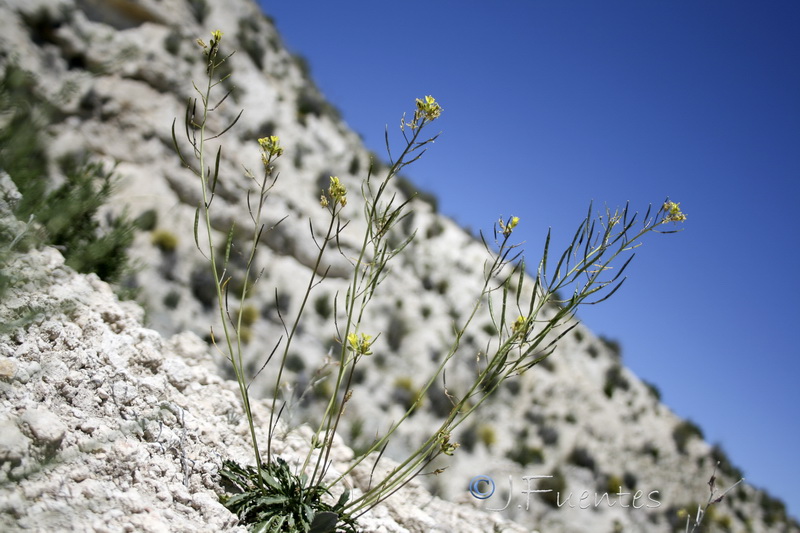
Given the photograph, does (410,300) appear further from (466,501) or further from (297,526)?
(297,526)

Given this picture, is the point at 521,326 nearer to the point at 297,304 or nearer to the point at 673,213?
the point at 673,213

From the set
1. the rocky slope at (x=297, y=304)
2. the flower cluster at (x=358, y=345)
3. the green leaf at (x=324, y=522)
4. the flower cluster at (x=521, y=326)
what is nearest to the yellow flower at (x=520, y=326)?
the flower cluster at (x=521, y=326)

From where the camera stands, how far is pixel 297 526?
1.98 m

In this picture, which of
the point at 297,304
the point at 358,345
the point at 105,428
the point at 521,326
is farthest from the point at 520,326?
the point at 297,304

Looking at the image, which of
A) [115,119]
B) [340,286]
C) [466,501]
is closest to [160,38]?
[115,119]

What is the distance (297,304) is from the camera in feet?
21.4

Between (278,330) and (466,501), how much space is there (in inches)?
111

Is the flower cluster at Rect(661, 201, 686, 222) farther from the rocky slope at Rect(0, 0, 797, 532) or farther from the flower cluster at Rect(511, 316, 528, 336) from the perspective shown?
the rocky slope at Rect(0, 0, 797, 532)

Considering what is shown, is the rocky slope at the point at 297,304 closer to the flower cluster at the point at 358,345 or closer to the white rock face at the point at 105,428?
the white rock face at the point at 105,428

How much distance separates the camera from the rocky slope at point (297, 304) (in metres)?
3.44

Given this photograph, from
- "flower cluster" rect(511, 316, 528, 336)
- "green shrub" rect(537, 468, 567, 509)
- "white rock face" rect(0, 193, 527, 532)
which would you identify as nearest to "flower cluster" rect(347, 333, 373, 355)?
"flower cluster" rect(511, 316, 528, 336)

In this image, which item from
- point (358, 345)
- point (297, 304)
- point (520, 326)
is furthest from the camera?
point (297, 304)

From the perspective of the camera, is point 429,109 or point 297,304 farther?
point 297,304

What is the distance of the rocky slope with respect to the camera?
3.44 m
